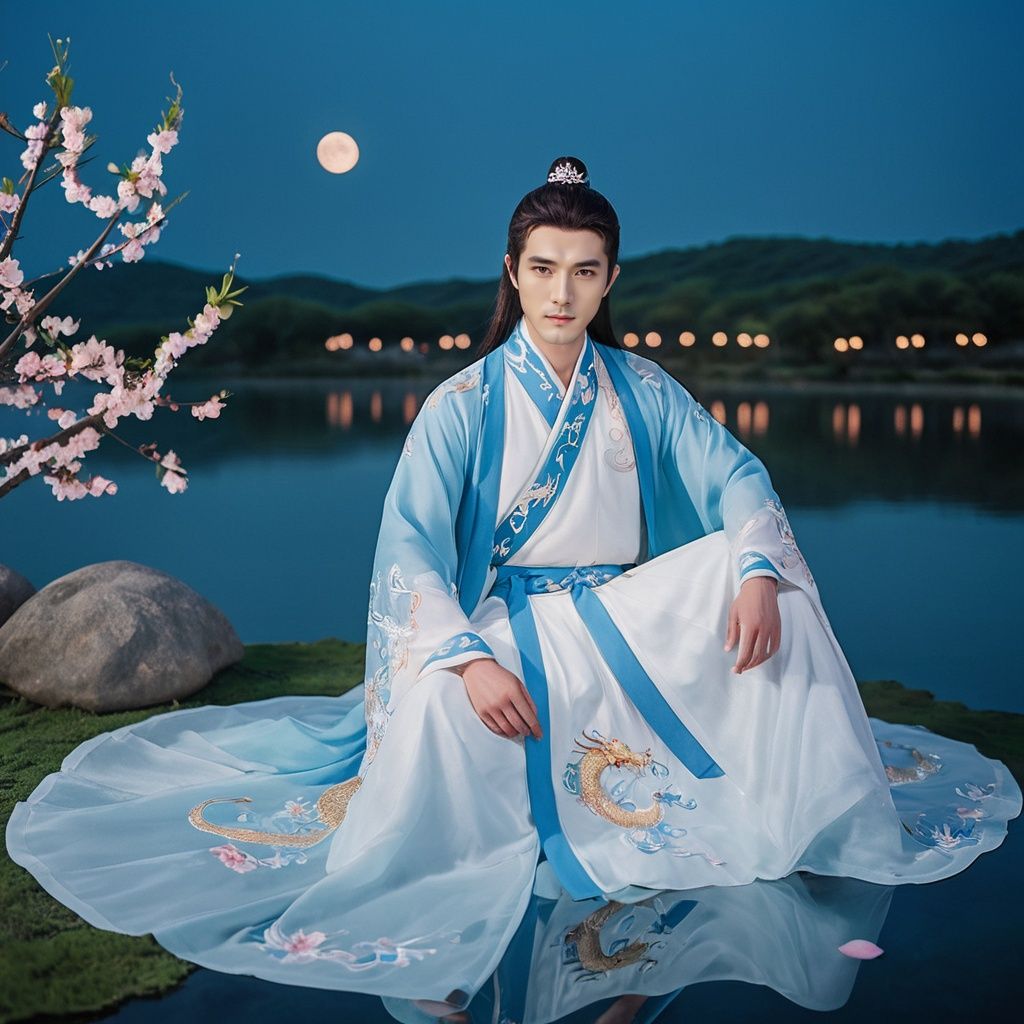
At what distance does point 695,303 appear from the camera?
50.4 feet

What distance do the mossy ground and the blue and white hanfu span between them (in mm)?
51

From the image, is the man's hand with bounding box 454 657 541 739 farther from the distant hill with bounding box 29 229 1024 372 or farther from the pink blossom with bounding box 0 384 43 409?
the distant hill with bounding box 29 229 1024 372

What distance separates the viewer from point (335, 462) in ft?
29.0

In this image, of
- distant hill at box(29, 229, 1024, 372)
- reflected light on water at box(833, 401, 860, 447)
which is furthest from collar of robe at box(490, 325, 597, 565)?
distant hill at box(29, 229, 1024, 372)

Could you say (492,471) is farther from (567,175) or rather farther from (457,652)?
(567,175)

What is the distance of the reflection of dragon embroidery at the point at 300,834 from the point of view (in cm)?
223

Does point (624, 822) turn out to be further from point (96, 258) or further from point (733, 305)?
point (733, 305)

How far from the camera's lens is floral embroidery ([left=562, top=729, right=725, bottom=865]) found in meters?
2.11

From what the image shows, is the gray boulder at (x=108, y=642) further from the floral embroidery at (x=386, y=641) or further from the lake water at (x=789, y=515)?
the floral embroidery at (x=386, y=641)

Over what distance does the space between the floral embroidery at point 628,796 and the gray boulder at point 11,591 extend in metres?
2.00

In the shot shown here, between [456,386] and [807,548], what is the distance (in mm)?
3927

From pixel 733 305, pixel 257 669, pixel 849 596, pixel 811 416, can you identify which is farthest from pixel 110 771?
pixel 733 305

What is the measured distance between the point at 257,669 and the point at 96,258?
1.79 m

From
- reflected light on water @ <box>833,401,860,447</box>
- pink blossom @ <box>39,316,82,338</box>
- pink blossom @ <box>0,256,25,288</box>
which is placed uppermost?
pink blossom @ <box>0,256,25,288</box>
